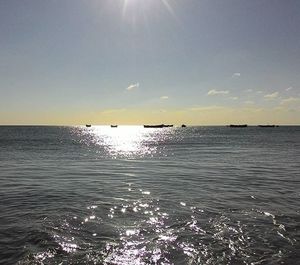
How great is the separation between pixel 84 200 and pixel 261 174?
18546 mm

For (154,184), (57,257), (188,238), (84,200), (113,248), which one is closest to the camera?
(57,257)

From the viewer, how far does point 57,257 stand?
11359 mm

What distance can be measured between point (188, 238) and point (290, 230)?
433 centimetres

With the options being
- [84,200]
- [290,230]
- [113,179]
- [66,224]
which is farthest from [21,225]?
[113,179]

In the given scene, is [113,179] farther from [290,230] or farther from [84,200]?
[290,230]

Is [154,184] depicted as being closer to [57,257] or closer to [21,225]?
[21,225]

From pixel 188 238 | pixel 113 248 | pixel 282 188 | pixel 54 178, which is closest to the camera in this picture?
pixel 113 248

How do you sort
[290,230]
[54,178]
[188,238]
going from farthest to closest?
[54,178] < [290,230] < [188,238]

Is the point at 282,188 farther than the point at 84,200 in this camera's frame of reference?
Yes

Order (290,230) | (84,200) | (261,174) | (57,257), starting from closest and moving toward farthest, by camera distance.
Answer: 1. (57,257)
2. (290,230)
3. (84,200)
4. (261,174)

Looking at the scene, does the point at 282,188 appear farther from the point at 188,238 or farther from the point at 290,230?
the point at 188,238

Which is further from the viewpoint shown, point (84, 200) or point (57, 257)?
point (84, 200)

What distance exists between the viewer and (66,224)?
593 inches

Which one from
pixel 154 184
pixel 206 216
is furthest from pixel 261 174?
pixel 206 216
